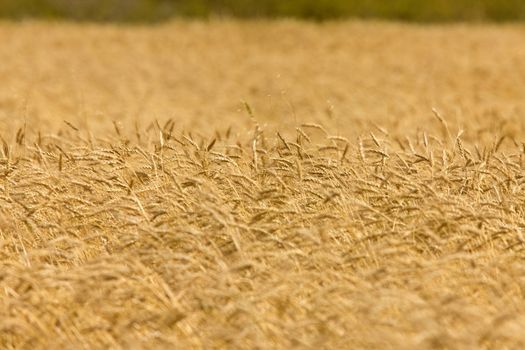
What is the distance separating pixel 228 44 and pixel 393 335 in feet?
56.2

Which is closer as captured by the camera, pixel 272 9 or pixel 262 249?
pixel 262 249

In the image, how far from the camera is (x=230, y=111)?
38.3 ft

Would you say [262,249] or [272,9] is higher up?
[262,249]

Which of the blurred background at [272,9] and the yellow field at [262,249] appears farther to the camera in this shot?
the blurred background at [272,9]

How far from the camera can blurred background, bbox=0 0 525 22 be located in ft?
84.7

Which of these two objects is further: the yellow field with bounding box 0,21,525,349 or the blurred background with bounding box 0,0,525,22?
the blurred background with bounding box 0,0,525,22

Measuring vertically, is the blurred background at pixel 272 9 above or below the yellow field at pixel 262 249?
below

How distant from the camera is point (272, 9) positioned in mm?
27344

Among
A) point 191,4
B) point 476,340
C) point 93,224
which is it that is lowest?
point 191,4

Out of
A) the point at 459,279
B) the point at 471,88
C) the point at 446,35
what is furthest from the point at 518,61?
the point at 459,279

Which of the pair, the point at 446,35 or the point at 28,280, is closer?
the point at 28,280

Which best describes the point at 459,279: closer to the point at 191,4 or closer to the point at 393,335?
the point at 393,335

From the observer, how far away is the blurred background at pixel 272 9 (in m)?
25.8

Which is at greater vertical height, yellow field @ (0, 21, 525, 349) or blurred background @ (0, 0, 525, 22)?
yellow field @ (0, 21, 525, 349)
